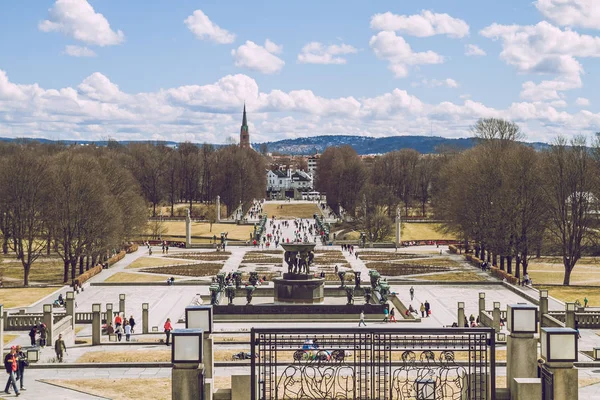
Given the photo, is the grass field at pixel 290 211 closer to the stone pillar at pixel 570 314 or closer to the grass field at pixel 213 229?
the grass field at pixel 213 229

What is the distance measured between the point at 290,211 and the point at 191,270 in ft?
278

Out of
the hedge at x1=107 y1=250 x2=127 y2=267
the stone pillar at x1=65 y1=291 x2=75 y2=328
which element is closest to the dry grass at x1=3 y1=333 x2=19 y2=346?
the stone pillar at x1=65 y1=291 x2=75 y2=328

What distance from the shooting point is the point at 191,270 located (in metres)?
66.3

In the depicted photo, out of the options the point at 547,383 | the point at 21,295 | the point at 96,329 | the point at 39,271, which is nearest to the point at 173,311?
the point at 96,329

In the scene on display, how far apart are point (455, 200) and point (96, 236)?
32.4 meters

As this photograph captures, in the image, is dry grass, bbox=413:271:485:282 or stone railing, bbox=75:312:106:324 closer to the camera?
stone railing, bbox=75:312:106:324

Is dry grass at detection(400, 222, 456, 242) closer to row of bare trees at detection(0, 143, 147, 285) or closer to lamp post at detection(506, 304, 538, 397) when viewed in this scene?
row of bare trees at detection(0, 143, 147, 285)

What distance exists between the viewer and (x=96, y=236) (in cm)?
6469

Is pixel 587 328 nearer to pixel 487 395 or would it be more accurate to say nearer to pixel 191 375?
pixel 487 395

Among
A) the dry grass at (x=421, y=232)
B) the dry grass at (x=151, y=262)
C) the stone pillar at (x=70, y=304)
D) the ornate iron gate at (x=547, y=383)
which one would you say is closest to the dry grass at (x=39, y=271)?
the dry grass at (x=151, y=262)

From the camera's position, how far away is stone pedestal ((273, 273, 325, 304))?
151 ft

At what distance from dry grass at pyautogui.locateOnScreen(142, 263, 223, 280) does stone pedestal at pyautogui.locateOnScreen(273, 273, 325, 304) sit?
18.4m

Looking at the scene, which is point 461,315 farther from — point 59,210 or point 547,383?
point 59,210

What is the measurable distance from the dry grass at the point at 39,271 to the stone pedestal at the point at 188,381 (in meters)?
50.6
